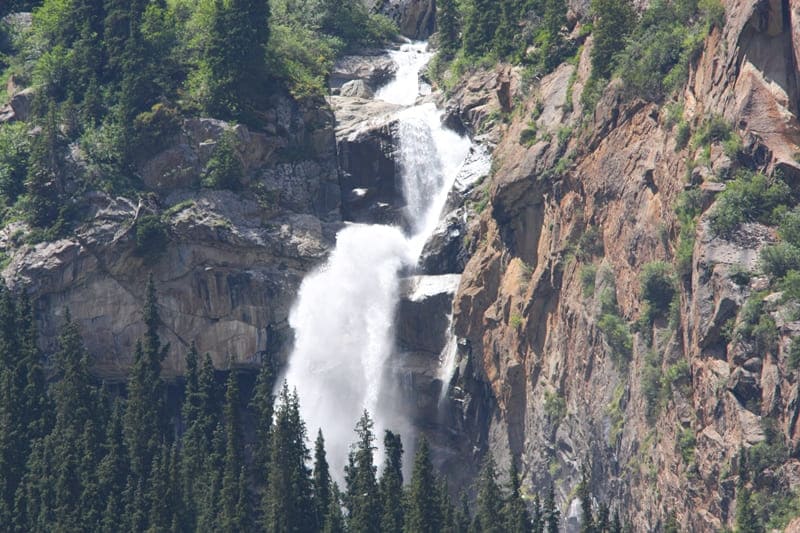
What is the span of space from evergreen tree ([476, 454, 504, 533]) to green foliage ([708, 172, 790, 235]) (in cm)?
1872

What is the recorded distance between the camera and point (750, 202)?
107000 millimetres

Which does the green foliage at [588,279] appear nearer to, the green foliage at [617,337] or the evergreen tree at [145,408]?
the green foliage at [617,337]

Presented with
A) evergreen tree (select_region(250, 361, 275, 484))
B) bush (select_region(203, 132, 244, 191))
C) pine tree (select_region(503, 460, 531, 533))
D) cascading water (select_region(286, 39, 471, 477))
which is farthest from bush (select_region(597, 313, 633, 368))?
bush (select_region(203, 132, 244, 191))

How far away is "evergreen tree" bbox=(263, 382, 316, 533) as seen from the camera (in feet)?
400

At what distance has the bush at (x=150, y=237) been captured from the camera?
443 feet

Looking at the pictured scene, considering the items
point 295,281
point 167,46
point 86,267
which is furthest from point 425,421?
point 167,46

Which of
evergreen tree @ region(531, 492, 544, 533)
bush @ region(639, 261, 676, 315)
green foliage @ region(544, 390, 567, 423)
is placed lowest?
evergreen tree @ region(531, 492, 544, 533)

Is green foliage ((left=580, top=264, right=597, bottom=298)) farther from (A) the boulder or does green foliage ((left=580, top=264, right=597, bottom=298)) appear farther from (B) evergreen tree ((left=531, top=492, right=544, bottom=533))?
(A) the boulder

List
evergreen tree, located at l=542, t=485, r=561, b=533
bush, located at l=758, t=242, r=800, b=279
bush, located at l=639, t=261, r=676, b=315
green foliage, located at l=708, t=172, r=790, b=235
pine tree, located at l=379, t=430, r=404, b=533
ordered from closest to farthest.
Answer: bush, located at l=758, t=242, r=800, b=279 → green foliage, located at l=708, t=172, r=790, b=235 → bush, located at l=639, t=261, r=676, b=315 → evergreen tree, located at l=542, t=485, r=561, b=533 → pine tree, located at l=379, t=430, r=404, b=533

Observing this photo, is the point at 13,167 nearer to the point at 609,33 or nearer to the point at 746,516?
the point at 609,33

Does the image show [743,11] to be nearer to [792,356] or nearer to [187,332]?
[792,356]

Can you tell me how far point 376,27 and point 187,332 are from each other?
3351 cm

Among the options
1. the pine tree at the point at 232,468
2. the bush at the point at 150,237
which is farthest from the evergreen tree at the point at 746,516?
the bush at the point at 150,237

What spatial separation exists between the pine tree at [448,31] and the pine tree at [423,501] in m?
37.8
